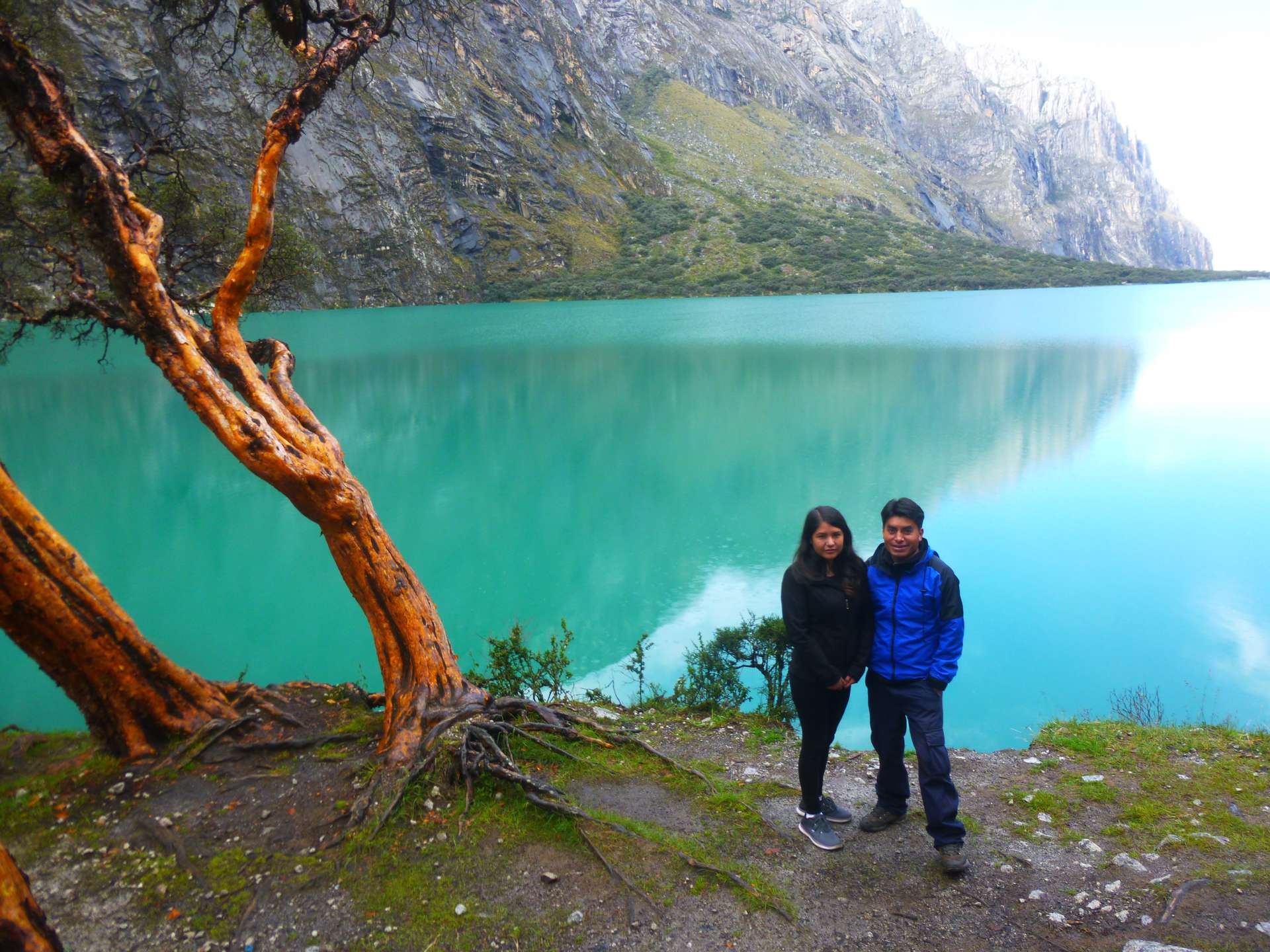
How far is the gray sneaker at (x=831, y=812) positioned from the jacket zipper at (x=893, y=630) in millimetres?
954

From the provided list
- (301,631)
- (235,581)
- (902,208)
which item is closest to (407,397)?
(235,581)


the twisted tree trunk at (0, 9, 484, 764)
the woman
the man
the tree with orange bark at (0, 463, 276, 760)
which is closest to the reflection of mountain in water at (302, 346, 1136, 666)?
the twisted tree trunk at (0, 9, 484, 764)

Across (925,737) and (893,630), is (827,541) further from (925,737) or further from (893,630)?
(925,737)

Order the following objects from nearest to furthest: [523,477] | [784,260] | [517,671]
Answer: [517,671] → [523,477] → [784,260]

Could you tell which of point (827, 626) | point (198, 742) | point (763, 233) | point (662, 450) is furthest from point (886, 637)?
point (763, 233)

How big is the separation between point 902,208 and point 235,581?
526ft

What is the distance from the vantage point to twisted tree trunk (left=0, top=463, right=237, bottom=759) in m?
4.35

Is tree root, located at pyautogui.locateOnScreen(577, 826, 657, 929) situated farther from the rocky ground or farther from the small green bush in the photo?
the small green bush

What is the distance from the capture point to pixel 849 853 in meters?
4.07

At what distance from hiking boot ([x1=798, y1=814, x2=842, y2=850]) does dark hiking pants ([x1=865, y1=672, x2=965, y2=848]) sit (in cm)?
51

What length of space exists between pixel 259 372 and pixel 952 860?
17.6 feet

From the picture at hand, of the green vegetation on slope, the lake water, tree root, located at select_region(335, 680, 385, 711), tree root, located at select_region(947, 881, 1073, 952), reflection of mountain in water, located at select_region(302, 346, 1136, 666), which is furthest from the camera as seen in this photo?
the green vegetation on slope

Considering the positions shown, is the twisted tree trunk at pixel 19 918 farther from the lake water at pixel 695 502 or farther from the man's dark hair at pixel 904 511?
the lake water at pixel 695 502

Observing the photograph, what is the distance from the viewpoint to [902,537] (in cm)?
377
